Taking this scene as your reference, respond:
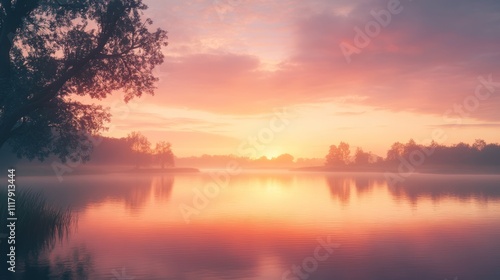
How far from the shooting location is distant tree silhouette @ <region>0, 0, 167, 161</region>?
79.9 feet

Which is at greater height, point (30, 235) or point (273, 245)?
point (30, 235)

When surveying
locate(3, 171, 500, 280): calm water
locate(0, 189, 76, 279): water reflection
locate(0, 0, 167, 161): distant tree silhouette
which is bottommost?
locate(3, 171, 500, 280): calm water

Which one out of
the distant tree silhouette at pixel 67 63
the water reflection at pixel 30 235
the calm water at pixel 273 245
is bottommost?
the calm water at pixel 273 245

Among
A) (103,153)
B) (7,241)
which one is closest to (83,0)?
(7,241)

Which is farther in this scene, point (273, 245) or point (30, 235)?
point (273, 245)

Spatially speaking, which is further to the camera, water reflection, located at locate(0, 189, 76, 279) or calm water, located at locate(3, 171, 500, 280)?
water reflection, located at locate(0, 189, 76, 279)

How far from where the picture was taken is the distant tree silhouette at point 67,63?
24.3 m

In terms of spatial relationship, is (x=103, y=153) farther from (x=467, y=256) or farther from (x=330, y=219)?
(x=467, y=256)

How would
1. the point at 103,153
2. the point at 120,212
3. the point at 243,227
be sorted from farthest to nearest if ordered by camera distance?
the point at 103,153 < the point at 120,212 < the point at 243,227

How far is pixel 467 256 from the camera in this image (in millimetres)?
23219

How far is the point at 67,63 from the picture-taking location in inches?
1038

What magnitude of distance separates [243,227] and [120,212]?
15474 millimetres

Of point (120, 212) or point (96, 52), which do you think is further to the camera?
point (120, 212)

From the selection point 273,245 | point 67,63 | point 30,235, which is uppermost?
point 67,63
